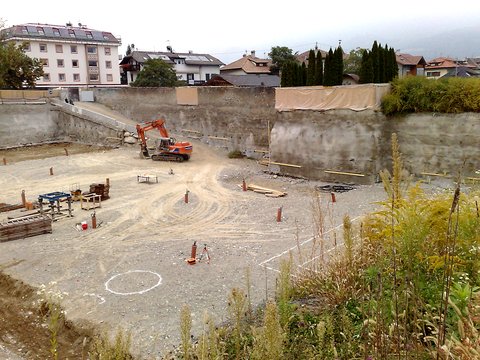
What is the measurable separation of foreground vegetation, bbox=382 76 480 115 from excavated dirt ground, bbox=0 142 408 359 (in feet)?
11.2

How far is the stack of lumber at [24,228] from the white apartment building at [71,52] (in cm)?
4721

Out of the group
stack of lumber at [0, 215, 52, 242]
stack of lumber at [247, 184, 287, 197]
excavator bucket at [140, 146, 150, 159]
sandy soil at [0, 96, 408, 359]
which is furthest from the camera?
excavator bucket at [140, 146, 150, 159]

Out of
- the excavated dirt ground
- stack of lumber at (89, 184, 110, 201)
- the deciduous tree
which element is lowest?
the excavated dirt ground

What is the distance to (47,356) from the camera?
734 cm

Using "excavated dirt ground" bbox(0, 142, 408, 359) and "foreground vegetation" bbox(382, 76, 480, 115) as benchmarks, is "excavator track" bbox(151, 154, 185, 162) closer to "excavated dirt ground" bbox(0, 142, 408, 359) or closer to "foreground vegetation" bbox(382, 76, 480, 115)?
"excavated dirt ground" bbox(0, 142, 408, 359)

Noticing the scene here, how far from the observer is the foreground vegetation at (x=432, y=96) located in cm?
1527

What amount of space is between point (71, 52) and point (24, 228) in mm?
51617

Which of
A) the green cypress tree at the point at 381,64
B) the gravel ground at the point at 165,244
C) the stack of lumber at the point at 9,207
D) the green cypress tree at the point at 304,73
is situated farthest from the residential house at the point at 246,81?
the stack of lumber at the point at 9,207

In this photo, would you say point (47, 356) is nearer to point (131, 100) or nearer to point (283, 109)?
point (283, 109)

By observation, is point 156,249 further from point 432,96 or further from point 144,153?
point 144,153

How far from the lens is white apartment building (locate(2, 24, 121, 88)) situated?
180ft

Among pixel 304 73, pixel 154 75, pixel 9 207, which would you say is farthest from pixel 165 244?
pixel 154 75

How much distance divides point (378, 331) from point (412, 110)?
1483 cm

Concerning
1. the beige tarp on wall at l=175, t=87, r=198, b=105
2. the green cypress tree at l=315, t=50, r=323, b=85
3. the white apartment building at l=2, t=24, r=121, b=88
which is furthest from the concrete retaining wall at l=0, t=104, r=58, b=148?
the white apartment building at l=2, t=24, r=121, b=88
